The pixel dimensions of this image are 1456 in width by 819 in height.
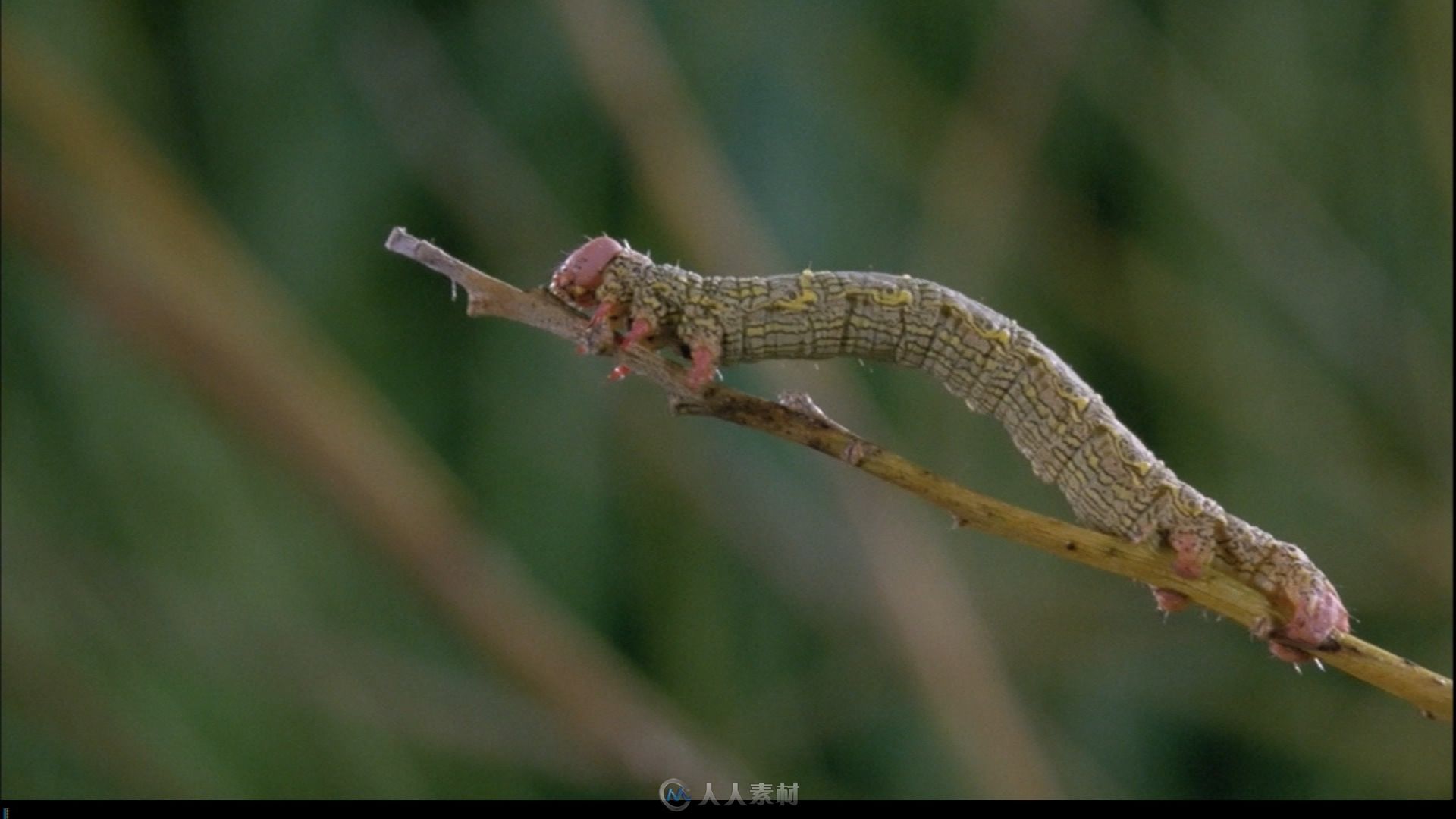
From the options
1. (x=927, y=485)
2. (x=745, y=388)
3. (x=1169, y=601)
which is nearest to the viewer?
(x=927, y=485)

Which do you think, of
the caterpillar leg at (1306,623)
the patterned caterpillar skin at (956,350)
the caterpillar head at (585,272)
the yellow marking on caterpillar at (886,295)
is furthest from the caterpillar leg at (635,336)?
the caterpillar leg at (1306,623)

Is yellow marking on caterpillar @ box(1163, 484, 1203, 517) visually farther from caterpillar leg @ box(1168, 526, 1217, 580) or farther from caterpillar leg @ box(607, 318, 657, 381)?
caterpillar leg @ box(607, 318, 657, 381)

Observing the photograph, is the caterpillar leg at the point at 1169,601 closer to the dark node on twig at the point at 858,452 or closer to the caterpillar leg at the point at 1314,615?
the caterpillar leg at the point at 1314,615

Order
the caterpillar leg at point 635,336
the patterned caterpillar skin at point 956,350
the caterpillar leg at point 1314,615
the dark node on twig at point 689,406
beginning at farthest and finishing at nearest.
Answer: the patterned caterpillar skin at point 956,350 → the caterpillar leg at point 635,336 → the caterpillar leg at point 1314,615 → the dark node on twig at point 689,406

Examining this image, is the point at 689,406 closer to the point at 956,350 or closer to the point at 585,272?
the point at 585,272

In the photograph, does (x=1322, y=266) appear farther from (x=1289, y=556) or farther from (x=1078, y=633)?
(x=1289, y=556)

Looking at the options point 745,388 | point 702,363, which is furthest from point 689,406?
point 745,388
